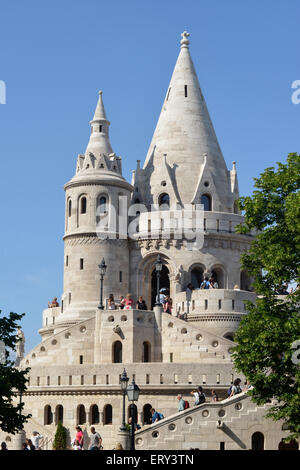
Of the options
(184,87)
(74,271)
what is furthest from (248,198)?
(184,87)

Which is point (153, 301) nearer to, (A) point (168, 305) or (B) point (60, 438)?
(A) point (168, 305)

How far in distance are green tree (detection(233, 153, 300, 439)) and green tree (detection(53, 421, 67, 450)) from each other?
1354 centimetres

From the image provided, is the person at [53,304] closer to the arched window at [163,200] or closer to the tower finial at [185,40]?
the arched window at [163,200]

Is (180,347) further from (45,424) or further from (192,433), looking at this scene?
(192,433)

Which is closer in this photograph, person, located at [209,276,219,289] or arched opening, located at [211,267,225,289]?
person, located at [209,276,219,289]

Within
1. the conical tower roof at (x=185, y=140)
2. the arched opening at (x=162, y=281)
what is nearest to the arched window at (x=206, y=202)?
the conical tower roof at (x=185, y=140)

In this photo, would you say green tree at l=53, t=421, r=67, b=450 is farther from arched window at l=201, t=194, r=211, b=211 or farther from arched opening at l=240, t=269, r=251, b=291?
arched window at l=201, t=194, r=211, b=211

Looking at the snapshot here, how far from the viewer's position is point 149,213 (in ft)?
182

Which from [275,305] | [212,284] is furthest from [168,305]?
[275,305]

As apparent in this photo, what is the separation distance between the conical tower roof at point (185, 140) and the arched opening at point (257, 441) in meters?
23.6

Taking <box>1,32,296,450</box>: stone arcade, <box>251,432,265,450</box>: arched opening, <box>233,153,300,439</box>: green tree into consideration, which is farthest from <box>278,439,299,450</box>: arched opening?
<box>233,153,300,439</box>: green tree

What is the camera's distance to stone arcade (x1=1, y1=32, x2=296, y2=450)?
41.1 m

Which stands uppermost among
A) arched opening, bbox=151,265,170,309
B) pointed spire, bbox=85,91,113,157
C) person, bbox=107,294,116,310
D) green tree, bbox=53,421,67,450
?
pointed spire, bbox=85,91,113,157

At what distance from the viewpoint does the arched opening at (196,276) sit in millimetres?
54675
